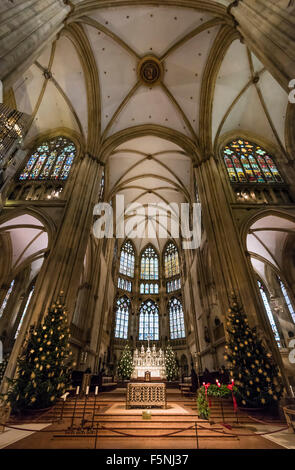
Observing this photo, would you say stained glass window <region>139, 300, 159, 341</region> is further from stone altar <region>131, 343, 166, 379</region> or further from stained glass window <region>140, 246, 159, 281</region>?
stone altar <region>131, 343, 166, 379</region>

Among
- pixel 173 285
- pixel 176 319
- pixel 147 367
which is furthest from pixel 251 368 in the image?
pixel 173 285

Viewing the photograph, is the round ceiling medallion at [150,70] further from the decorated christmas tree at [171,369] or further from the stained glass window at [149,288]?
the decorated christmas tree at [171,369]

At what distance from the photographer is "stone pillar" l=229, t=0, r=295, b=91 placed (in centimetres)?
523

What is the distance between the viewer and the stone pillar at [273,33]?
17.2ft

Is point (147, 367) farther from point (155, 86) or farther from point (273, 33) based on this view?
point (155, 86)

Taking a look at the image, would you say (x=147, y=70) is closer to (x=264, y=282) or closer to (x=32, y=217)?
(x=32, y=217)

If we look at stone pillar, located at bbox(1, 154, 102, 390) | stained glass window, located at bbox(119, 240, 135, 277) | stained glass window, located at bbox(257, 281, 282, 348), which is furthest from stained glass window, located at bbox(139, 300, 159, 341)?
stone pillar, located at bbox(1, 154, 102, 390)

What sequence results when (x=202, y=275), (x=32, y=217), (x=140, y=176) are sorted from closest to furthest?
1. (x=32, y=217)
2. (x=202, y=275)
3. (x=140, y=176)

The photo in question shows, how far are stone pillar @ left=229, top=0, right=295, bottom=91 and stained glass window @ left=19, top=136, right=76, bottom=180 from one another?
10.4 m

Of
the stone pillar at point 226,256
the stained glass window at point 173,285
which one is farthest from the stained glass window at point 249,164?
the stained glass window at point 173,285

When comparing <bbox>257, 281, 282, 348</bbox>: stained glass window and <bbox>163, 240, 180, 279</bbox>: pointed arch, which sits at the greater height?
<bbox>163, 240, 180, 279</bbox>: pointed arch

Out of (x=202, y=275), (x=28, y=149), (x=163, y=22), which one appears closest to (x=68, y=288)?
(x=202, y=275)

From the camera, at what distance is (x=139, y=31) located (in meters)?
11.8

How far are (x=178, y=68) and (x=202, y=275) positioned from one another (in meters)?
13.2
